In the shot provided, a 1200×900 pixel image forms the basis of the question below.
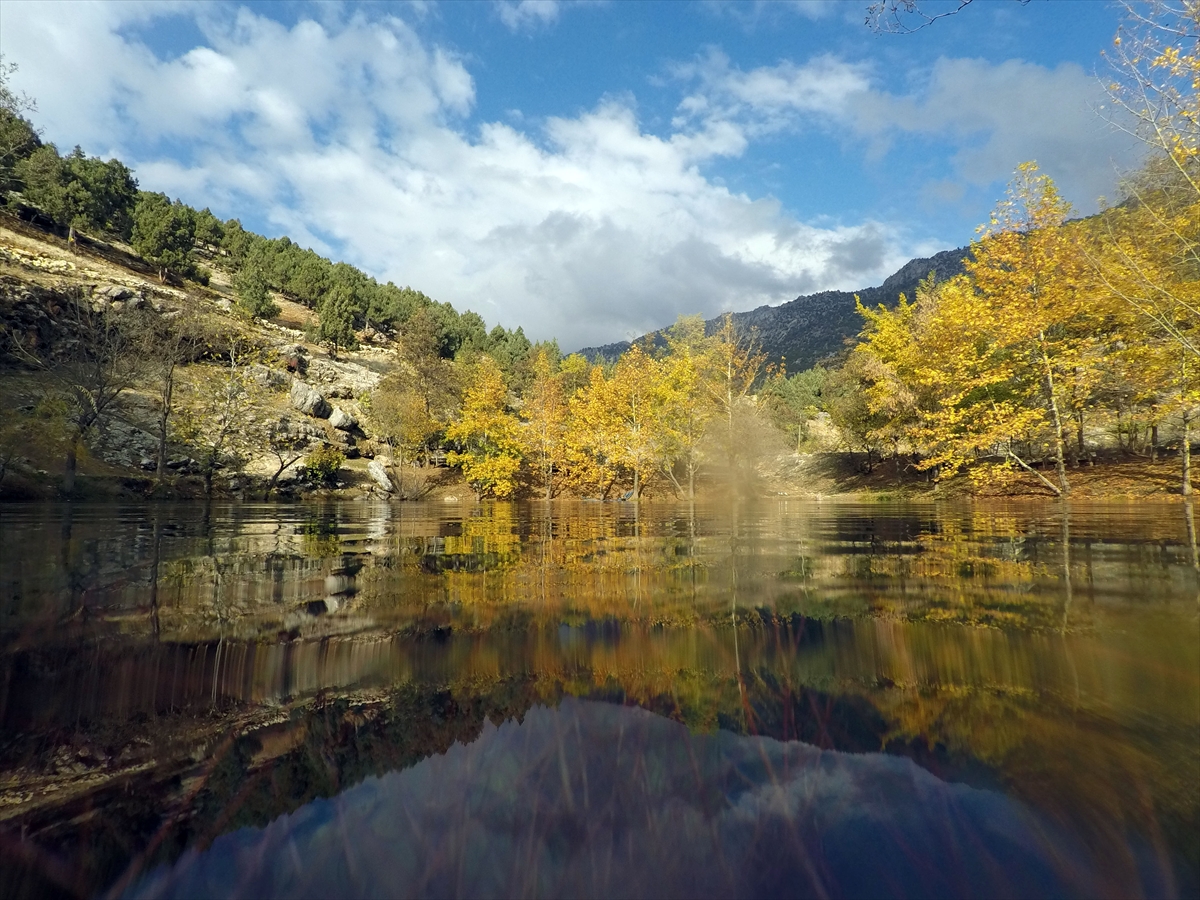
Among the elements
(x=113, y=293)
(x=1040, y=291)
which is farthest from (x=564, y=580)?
(x=113, y=293)

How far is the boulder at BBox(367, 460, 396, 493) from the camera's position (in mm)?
30245

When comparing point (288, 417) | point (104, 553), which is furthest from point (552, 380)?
point (104, 553)

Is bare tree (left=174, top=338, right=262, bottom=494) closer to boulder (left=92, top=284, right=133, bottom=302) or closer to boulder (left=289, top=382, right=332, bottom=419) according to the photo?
boulder (left=289, top=382, right=332, bottom=419)

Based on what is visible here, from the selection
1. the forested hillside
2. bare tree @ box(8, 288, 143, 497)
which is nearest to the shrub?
the forested hillside

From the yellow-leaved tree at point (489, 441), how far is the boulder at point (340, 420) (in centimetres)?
778

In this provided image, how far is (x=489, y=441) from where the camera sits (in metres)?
32.8

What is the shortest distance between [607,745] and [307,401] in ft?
125

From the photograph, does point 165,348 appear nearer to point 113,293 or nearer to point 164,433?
point 164,433

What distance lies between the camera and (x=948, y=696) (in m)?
1.67

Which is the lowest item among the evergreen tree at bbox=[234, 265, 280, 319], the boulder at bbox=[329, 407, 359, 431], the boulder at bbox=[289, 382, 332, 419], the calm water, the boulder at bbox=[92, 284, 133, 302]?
the calm water

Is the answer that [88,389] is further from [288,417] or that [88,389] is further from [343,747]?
[343,747]

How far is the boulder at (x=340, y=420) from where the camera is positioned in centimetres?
3453

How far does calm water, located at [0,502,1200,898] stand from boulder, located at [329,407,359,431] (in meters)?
34.4

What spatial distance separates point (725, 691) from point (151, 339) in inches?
1130
